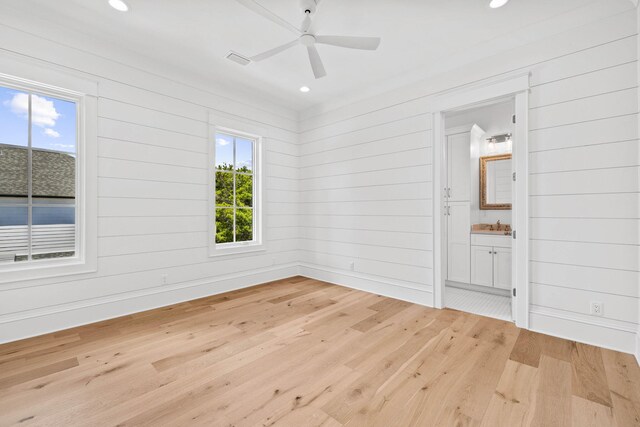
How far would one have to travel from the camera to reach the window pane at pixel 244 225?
4.33 meters

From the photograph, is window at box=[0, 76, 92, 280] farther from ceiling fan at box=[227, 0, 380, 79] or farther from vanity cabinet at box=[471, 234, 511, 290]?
vanity cabinet at box=[471, 234, 511, 290]

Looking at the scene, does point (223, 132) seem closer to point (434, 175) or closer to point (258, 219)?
point (258, 219)

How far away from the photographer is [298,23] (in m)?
2.69

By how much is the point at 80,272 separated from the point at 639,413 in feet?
14.3

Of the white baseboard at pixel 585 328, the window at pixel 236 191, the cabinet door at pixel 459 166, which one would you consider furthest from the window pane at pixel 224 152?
the white baseboard at pixel 585 328

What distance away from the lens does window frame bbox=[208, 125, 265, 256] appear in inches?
151

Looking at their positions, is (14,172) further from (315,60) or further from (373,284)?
(373,284)

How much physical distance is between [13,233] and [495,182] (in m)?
5.83

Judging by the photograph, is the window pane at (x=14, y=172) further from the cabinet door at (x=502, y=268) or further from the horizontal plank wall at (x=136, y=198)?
the cabinet door at (x=502, y=268)

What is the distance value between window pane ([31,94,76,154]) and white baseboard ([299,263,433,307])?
136 inches

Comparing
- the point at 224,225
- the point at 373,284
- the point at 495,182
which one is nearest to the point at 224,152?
the point at 224,225

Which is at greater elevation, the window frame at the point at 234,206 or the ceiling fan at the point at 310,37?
the ceiling fan at the point at 310,37

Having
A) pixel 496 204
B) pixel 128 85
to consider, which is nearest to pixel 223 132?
pixel 128 85

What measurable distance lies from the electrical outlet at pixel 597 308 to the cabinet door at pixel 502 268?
4.39 ft
